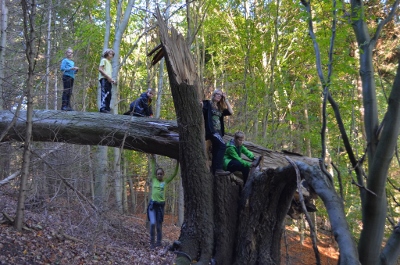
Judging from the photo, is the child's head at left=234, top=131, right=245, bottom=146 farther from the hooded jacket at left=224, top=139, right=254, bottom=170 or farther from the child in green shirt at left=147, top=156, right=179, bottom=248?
the child in green shirt at left=147, top=156, right=179, bottom=248

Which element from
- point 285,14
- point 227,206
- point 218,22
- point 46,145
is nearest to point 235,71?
point 218,22

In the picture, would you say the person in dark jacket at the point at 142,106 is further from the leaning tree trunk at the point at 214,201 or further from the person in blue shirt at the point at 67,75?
the leaning tree trunk at the point at 214,201

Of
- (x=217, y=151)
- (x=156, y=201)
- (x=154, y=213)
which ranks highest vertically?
(x=217, y=151)

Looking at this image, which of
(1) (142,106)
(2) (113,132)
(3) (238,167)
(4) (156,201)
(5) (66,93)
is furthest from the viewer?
(4) (156,201)

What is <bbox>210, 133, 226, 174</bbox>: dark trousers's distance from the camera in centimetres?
572

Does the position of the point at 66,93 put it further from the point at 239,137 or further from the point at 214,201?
the point at 214,201

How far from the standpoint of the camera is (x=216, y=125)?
6.11m

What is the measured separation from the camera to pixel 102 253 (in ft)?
24.2

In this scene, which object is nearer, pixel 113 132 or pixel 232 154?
pixel 232 154

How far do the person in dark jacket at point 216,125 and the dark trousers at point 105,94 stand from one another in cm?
295

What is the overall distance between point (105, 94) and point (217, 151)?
3502 millimetres

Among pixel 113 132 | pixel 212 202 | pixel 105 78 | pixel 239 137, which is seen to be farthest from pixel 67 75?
pixel 212 202

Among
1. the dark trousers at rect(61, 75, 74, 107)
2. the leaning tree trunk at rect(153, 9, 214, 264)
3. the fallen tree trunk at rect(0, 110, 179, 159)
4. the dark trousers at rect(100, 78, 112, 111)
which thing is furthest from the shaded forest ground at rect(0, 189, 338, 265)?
the dark trousers at rect(100, 78, 112, 111)

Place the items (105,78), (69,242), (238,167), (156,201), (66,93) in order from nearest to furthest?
1. (238,167)
2. (69,242)
3. (66,93)
4. (105,78)
5. (156,201)
